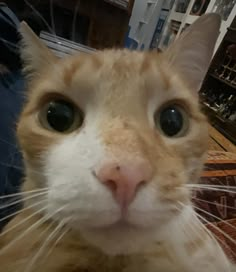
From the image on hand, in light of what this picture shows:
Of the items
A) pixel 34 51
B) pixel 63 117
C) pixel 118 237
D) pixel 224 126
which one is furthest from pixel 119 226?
pixel 224 126

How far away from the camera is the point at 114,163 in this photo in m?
0.36

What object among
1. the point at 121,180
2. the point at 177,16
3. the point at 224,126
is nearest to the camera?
the point at 121,180

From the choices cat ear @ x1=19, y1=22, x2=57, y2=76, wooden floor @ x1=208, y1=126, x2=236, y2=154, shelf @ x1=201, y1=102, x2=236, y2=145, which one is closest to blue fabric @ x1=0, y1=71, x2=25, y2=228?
cat ear @ x1=19, y1=22, x2=57, y2=76

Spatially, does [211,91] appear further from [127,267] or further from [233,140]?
[127,267]

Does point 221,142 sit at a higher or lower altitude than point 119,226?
higher

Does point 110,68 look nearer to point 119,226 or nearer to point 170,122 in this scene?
point 170,122

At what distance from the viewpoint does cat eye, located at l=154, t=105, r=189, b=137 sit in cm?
51

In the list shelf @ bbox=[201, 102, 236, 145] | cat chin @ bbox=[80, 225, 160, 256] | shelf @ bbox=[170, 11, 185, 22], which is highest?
shelf @ bbox=[170, 11, 185, 22]

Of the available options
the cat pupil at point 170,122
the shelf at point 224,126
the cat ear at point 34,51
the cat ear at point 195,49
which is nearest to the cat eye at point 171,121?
the cat pupil at point 170,122

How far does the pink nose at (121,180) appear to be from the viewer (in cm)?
35

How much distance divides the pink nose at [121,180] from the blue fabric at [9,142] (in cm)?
38

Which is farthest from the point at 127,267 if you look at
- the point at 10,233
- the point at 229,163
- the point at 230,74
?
the point at 230,74

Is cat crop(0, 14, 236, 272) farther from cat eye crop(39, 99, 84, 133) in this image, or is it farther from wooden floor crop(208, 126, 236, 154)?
wooden floor crop(208, 126, 236, 154)

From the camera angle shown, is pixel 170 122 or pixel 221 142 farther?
pixel 221 142
